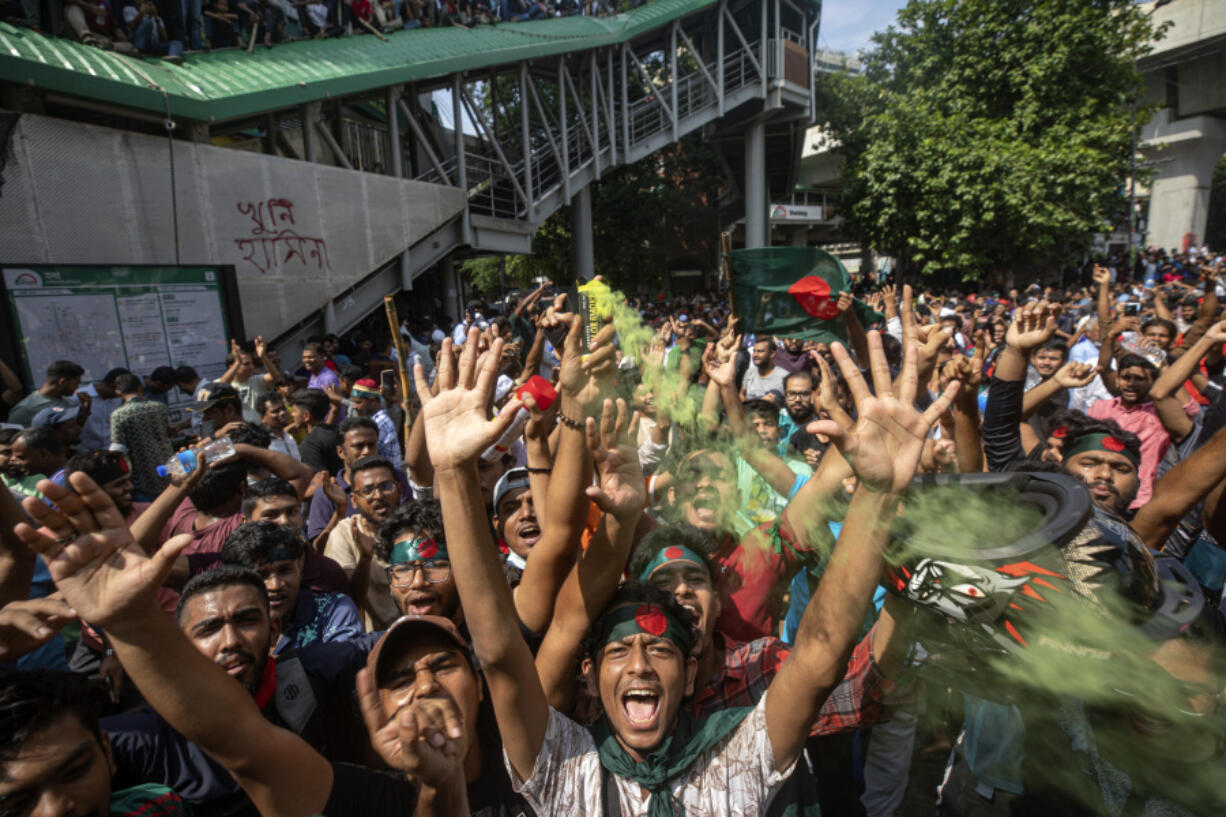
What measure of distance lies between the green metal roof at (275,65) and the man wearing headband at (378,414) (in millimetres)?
6113

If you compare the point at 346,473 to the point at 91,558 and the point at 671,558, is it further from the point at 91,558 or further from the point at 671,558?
the point at 91,558

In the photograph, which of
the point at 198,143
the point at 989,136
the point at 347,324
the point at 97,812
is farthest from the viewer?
the point at 989,136

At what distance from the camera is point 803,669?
1588mm

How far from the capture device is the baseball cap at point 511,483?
9.48ft

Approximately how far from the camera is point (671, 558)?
2.24m

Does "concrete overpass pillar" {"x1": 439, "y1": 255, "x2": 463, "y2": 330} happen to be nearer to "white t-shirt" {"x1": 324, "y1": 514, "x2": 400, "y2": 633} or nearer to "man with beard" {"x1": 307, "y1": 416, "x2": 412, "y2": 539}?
"man with beard" {"x1": 307, "y1": 416, "x2": 412, "y2": 539}

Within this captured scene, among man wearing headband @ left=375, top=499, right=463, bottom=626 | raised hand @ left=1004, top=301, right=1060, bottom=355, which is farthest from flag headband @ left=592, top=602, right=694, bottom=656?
raised hand @ left=1004, top=301, right=1060, bottom=355

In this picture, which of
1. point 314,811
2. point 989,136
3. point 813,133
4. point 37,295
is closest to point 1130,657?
point 314,811

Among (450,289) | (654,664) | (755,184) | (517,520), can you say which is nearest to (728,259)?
(517,520)

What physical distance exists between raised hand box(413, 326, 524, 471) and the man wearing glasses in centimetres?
154

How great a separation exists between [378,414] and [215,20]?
9.53 metres

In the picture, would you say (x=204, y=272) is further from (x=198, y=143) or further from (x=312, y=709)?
(x=312, y=709)

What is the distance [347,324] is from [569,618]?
422 inches

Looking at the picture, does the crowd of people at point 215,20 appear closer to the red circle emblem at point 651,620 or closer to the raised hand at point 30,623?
the raised hand at point 30,623
